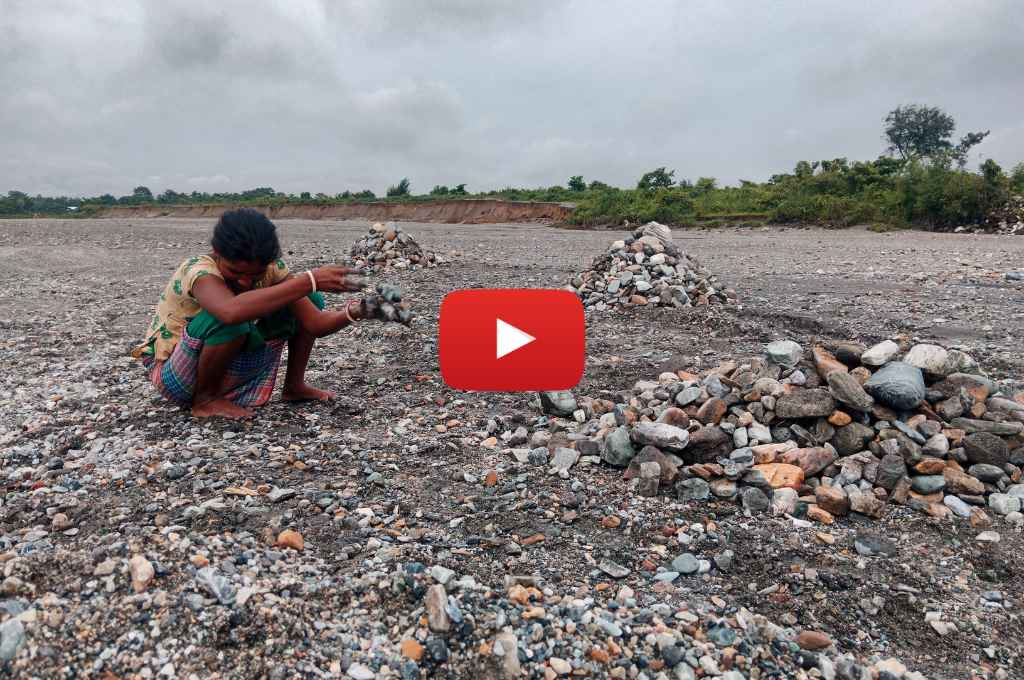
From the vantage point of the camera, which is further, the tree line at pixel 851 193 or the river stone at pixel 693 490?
the tree line at pixel 851 193

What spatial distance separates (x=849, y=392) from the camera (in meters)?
3.09

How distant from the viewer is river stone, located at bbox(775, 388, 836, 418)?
313 centimetres

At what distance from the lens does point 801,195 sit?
71.6ft

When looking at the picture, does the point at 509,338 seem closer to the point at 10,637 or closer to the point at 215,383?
the point at 215,383

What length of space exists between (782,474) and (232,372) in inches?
110

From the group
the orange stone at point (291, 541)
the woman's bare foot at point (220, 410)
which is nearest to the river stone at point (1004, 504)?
the orange stone at point (291, 541)

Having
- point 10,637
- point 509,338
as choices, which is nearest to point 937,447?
point 509,338

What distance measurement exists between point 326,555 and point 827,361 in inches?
98.4

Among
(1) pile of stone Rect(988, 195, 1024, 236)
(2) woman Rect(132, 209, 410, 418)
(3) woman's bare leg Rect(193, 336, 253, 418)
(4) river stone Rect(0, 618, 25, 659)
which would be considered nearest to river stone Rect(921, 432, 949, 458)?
(2) woman Rect(132, 209, 410, 418)

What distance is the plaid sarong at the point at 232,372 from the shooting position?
11.1 feet

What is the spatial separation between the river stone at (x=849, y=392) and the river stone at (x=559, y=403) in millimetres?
1313

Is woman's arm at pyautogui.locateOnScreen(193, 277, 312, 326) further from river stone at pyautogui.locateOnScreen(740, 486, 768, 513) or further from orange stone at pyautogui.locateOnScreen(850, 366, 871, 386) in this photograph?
orange stone at pyautogui.locateOnScreen(850, 366, 871, 386)

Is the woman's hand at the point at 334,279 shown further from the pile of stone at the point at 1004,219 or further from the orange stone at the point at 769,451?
the pile of stone at the point at 1004,219

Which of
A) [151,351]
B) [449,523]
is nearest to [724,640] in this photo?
[449,523]
